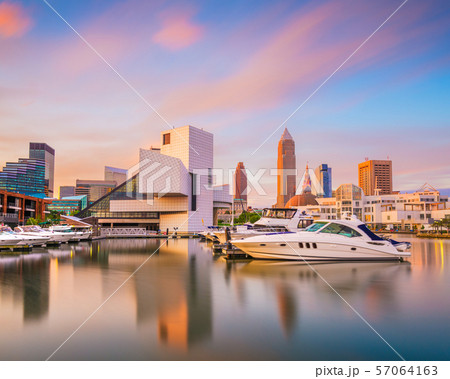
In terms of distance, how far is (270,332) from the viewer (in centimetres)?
741

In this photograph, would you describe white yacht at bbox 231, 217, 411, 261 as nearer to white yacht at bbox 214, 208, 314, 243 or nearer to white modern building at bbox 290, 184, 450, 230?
white yacht at bbox 214, 208, 314, 243

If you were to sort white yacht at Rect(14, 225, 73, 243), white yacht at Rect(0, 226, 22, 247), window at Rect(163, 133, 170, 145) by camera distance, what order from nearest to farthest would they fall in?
white yacht at Rect(0, 226, 22, 247), white yacht at Rect(14, 225, 73, 243), window at Rect(163, 133, 170, 145)

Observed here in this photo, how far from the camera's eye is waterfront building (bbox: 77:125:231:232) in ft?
242

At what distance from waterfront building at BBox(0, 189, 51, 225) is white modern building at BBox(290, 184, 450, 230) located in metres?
76.5

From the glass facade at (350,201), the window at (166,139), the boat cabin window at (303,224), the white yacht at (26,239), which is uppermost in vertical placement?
the window at (166,139)

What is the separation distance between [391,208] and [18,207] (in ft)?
357

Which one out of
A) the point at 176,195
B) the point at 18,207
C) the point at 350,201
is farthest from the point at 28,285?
the point at 350,201

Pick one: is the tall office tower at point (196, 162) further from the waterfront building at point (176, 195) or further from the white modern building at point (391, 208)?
the white modern building at point (391, 208)

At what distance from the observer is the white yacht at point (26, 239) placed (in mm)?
28266

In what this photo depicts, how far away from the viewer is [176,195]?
254 ft

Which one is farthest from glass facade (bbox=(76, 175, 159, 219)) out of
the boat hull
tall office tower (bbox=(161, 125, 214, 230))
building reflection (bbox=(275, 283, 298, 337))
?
building reflection (bbox=(275, 283, 298, 337))

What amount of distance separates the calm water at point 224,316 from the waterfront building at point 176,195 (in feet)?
187

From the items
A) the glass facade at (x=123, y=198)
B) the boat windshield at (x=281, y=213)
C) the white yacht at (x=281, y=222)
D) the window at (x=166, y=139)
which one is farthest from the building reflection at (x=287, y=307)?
the glass facade at (x=123, y=198)

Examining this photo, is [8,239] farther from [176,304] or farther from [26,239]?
[176,304]
